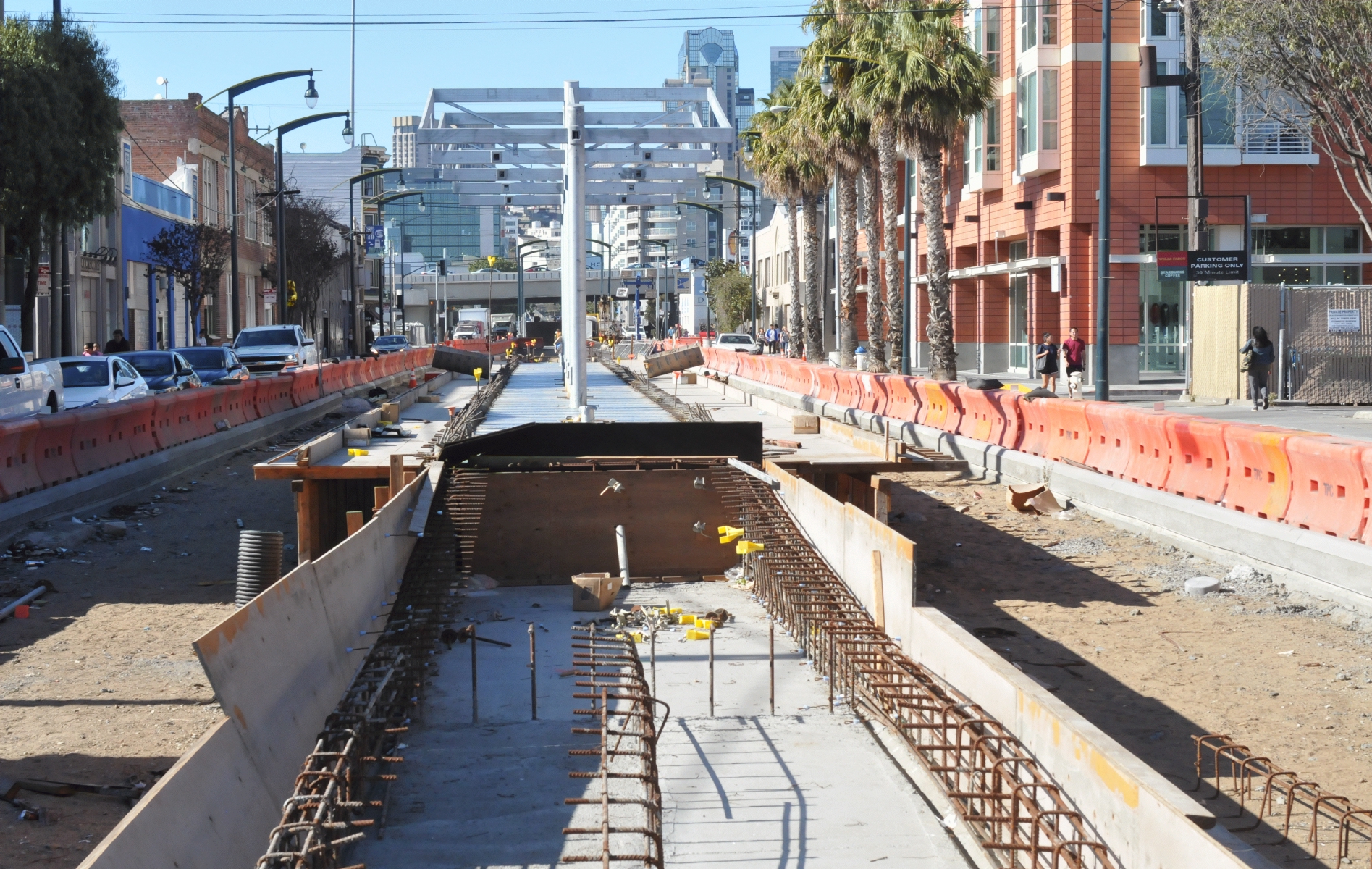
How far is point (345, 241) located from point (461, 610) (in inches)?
3409

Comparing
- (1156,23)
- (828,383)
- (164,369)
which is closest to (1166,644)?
(828,383)

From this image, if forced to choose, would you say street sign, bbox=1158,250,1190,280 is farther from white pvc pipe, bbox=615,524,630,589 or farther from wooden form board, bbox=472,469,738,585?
white pvc pipe, bbox=615,524,630,589

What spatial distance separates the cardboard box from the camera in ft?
42.0

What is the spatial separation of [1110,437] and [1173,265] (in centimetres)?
1547

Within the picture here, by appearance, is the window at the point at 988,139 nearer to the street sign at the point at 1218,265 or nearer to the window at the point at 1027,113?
the window at the point at 1027,113

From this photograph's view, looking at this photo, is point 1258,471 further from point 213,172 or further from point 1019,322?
point 213,172

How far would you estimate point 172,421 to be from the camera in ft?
77.4

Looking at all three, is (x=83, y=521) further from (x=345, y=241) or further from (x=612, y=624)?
(x=345, y=241)

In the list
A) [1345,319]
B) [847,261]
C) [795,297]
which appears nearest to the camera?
[1345,319]

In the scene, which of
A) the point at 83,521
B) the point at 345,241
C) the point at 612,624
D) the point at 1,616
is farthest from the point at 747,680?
the point at 345,241

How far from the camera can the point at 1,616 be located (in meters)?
11.6

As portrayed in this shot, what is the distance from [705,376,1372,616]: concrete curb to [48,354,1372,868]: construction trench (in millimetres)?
3869

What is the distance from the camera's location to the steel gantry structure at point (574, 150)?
885 inches

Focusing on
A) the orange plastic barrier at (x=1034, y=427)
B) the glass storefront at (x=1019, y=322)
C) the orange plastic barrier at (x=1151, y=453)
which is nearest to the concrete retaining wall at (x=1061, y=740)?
the orange plastic barrier at (x=1151, y=453)
